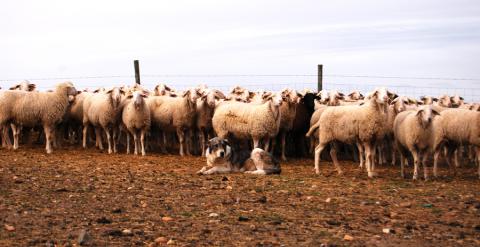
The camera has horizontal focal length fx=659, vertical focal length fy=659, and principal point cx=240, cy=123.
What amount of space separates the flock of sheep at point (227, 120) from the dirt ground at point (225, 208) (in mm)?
1329

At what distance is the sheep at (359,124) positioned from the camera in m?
13.7

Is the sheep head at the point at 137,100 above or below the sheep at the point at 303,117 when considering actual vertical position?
above

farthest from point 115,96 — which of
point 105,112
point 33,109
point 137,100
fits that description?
point 33,109

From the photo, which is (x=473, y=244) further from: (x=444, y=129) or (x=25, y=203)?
(x=444, y=129)

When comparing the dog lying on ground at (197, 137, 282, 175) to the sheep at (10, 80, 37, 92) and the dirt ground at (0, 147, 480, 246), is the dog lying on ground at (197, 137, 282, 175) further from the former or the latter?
the sheep at (10, 80, 37, 92)

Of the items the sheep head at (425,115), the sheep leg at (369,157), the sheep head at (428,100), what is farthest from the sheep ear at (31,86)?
the sheep head at (425,115)

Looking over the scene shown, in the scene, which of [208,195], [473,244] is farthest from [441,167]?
[473,244]

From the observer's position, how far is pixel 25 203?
941 cm

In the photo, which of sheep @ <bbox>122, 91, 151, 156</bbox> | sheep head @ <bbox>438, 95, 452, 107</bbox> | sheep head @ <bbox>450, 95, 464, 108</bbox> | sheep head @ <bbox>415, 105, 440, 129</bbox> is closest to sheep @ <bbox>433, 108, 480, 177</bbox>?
sheep head @ <bbox>415, 105, 440, 129</bbox>

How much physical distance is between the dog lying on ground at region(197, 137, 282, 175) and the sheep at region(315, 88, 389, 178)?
4.48 feet

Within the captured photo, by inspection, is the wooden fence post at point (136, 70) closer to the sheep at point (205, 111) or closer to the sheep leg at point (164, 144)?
the sheep leg at point (164, 144)

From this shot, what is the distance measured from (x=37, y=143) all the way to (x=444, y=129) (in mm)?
12121

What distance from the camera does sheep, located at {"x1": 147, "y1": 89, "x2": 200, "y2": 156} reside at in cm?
1888

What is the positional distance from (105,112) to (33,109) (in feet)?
6.64
